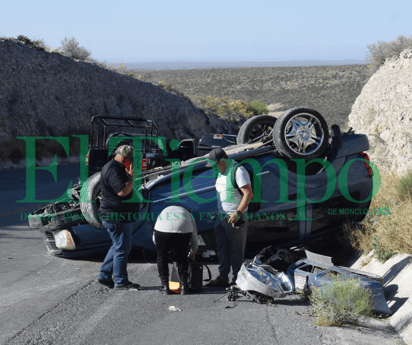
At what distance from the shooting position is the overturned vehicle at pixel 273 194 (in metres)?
6.95

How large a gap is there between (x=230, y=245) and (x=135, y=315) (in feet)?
5.44

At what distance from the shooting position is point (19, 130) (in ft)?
87.6

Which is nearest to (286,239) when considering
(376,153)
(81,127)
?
(376,153)

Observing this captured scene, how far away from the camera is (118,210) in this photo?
5.97 meters

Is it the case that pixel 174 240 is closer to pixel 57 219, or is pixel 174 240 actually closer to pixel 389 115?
pixel 57 219

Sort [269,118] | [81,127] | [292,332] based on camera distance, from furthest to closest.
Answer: [81,127] < [269,118] < [292,332]

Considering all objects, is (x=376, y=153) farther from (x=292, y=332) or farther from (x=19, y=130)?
(x=19, y=130)

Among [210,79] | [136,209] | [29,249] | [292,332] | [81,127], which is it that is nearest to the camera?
[292,332]

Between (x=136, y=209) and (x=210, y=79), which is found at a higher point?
(x=210, y=79)

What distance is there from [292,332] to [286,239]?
2.58 metres

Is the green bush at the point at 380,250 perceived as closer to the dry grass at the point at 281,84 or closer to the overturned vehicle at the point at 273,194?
the overturned vehicle at the point at 273,194

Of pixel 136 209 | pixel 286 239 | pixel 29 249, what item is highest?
pixel 136 209

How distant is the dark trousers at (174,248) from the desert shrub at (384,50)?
77.7ft

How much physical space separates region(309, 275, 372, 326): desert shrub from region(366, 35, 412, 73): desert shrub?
23901 mm
